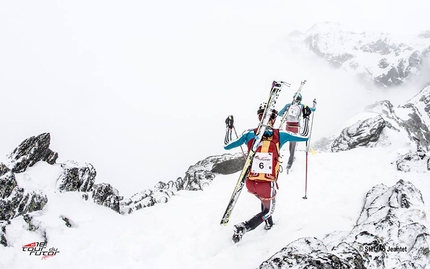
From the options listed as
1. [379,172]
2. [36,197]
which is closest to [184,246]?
[36,197]

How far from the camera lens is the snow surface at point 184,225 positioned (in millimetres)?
6762

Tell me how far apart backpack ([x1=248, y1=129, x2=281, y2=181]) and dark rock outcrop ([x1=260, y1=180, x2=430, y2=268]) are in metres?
1.78

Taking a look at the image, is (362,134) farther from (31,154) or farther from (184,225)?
(31,154)

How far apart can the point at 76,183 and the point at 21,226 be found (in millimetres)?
3077

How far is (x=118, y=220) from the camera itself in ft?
31.1

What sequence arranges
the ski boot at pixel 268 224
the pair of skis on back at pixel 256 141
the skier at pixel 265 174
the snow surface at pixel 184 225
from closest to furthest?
the snow surface at pixel 184 225, the skier at pixel 265 174, the pair of skis on back at pixel 256 141, the ski boot at pixel 268 224

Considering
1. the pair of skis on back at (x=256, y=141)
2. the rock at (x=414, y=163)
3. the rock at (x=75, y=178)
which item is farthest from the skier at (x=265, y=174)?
the rock at (x=414, y=163)

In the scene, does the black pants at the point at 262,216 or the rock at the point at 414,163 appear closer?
the black pants at the point at 262,216

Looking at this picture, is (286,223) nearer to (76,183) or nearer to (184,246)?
(184,246)

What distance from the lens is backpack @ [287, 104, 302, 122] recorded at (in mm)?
12663

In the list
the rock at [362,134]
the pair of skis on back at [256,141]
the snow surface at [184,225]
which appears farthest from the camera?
the rock at [362,134]

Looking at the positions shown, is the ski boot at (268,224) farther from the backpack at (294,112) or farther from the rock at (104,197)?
the backpack at (294,112)

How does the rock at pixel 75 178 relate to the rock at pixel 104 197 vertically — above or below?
above

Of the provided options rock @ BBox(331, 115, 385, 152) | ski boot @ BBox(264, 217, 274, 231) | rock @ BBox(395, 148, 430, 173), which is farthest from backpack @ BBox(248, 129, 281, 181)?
rock @ BBox(331, 115, 385, 152)
